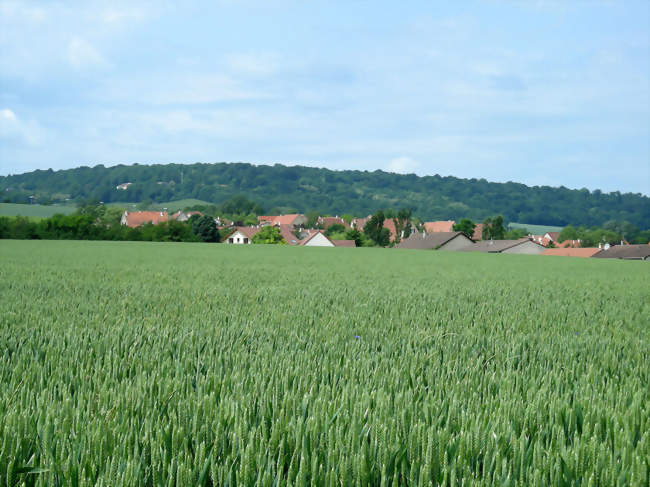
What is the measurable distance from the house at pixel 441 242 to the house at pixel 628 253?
813 inches

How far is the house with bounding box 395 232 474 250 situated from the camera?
84.1 meters

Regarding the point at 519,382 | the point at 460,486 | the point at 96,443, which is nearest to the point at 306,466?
the point at 460,486

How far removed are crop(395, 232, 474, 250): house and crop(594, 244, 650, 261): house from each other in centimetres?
2064

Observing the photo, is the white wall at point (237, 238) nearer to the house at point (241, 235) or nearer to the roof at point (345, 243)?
the house at point (241, 235)

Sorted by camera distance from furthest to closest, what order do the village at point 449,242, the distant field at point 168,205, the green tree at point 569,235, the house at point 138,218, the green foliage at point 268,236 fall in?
the distant field at point 168,205
the house at point 138,218
the green tree at point 569,235
the green foliage at point 268,236
the village at point 449,242

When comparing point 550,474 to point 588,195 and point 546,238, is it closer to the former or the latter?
point 546,238

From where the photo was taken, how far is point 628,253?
70.1 metres

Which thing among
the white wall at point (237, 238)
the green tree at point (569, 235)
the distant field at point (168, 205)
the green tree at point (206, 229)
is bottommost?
the white wall at point (237, 238)

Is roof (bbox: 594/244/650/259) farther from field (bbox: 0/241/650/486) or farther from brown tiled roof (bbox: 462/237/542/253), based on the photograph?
field (bbox: 0/241/650/486)

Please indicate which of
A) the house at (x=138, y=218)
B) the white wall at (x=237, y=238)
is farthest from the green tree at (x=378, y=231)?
the house at (x=138, y=218)

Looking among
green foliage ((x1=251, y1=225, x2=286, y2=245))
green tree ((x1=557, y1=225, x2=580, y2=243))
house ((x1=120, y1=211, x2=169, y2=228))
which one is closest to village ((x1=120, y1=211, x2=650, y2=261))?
house ((x1=120, y1=211, x2=169, y2=228))

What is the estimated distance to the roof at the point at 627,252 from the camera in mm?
67375

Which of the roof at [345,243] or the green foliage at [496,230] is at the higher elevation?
the green foliage at [496,230]

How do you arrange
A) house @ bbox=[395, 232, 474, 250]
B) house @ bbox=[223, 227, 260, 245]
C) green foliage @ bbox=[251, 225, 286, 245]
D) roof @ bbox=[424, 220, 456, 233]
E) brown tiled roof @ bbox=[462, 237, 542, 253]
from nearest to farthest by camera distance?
brown tiled roof @ bbox=[462, 237, 542, 253]
house @ bbox=[395, 232, 474, 250]
green foliage @ bbox=[251, 225, 286, 245]
house @ bbox=[223, 227, 260, 245]
roof @ bbox=[424, 220, 456, 233]
